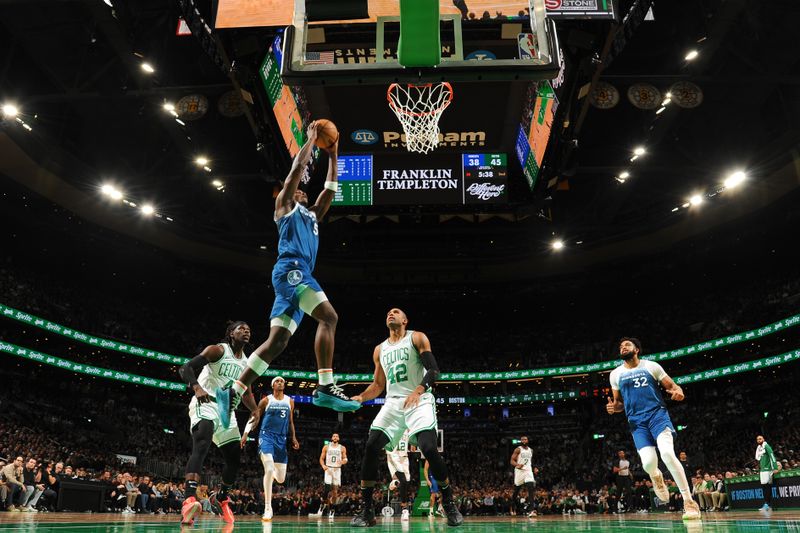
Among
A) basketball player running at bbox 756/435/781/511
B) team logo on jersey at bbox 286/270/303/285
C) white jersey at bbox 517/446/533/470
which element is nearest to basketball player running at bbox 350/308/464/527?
team logo on jersey at bbox 286/270/303/285

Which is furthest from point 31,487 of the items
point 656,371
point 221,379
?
point 656,371

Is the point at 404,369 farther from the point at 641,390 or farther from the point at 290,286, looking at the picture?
the point at 641,390

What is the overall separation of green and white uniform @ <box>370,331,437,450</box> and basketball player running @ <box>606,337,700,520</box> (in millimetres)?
3321

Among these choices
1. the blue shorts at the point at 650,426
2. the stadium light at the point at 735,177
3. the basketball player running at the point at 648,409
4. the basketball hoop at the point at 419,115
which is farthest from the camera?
the stadium light at the point at 735,177

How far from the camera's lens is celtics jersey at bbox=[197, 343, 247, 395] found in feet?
27.0

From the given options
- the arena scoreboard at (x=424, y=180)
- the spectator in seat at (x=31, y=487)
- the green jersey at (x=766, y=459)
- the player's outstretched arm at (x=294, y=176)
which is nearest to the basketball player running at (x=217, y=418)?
the player's outstretched arm at (x=294, y=176)

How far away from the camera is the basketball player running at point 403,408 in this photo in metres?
6.29

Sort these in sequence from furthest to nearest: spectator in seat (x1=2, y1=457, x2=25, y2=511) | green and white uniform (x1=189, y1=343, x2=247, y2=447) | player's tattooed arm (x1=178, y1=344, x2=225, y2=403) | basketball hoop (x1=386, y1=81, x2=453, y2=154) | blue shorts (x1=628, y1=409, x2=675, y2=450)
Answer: spectator in seat (x1=2, y1=457, x2=25, y2=511), basketball hoop (x1=386, y1=81, x2=453, y2=154), blue shorts (x1=628, y1=409, x2=675, y2=450), green and white uniform (x1=189, y1=343, x2=247, y2=447), player's tattooed arm (x1=178, y1=344, x2=225, y2=403)

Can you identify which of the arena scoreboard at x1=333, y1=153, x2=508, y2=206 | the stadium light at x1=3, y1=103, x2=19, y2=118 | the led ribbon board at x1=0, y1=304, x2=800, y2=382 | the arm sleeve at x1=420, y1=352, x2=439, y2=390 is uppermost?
the stadium light at x1=3, y1=103, x2=19, y2=118

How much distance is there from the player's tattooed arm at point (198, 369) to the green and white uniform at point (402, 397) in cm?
186

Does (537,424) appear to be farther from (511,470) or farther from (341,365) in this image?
(341,365)

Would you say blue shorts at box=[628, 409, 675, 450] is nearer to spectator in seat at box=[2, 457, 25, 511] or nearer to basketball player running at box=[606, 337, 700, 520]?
basketball player running at box=[606, 337, 700, 520]

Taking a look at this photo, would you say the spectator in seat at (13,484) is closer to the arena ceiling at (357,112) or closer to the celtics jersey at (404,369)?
the arena ceiling at (357,112)

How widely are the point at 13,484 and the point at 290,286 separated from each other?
1515 cm
